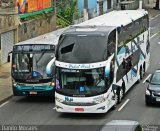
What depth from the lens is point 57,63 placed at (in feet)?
72.4

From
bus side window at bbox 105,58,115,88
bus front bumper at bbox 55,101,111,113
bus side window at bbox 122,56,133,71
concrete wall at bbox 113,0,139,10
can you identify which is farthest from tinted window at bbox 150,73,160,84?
concrete wall at bbox 113,0,139,10

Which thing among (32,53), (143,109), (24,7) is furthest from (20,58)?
(24,7)

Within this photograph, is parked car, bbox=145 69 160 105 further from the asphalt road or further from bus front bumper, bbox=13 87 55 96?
bus front bumper, bbox=13 87 55 96

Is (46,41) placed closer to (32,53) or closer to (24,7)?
(32,53)

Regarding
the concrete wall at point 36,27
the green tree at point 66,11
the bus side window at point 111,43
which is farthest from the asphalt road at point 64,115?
the green tree at point 66,11

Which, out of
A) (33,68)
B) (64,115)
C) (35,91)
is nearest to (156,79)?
(64,115)

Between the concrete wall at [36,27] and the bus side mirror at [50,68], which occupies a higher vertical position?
the bus side mirror at [50,68]

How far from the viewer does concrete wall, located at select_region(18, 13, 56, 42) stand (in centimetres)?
3905

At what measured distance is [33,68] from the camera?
82.6 feet

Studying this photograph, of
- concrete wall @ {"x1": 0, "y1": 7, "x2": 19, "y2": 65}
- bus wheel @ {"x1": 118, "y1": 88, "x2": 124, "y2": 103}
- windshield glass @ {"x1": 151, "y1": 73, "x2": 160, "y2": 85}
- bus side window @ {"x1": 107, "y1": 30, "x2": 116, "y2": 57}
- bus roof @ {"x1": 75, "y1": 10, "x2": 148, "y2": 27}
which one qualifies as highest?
bus roof @ {"x1": 75, "y1": 10, "x2": 148, "y2": 27}

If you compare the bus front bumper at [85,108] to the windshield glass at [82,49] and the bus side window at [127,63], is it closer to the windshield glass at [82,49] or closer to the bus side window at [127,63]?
the windshield glass at [82,49]

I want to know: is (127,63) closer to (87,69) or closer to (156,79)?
(156,79)

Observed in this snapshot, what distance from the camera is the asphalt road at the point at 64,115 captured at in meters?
21.2

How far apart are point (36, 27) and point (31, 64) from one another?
664 inches
